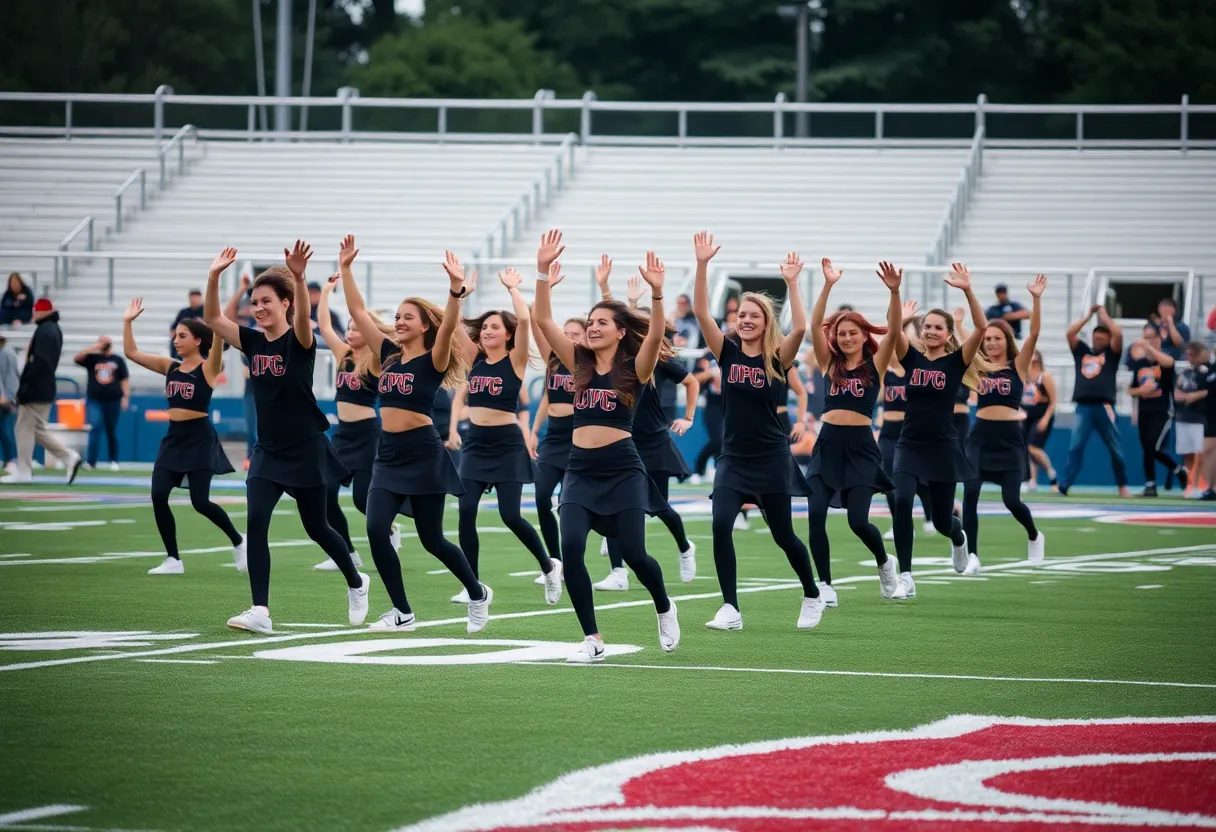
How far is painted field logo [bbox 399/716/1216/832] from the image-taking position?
5418 mm

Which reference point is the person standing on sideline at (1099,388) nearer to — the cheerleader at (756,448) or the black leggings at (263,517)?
the cheerleader at (756,448)

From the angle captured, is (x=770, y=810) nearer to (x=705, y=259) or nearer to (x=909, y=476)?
(x=705, y=259)

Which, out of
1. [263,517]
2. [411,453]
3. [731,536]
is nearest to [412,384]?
[411,453]

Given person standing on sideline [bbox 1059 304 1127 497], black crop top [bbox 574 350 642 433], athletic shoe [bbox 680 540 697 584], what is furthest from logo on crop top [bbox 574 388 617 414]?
person standing on sideline [bbox 1059 304 1127 497]

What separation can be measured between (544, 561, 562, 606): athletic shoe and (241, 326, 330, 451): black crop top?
224cm

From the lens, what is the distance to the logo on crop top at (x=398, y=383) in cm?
1016

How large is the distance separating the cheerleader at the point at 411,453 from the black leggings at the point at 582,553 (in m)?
1.04

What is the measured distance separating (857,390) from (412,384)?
10.7ft

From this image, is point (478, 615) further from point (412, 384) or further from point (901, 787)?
point (901, 787)

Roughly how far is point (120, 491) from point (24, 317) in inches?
269

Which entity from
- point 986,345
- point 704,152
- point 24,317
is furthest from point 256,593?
point 704,152

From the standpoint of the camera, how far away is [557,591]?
11.7 metres

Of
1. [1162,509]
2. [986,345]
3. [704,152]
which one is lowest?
[1162,509]

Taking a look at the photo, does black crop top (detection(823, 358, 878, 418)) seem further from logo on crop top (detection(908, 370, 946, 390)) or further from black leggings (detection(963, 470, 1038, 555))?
black leggings (detection(963, 470, 1038, 555))
